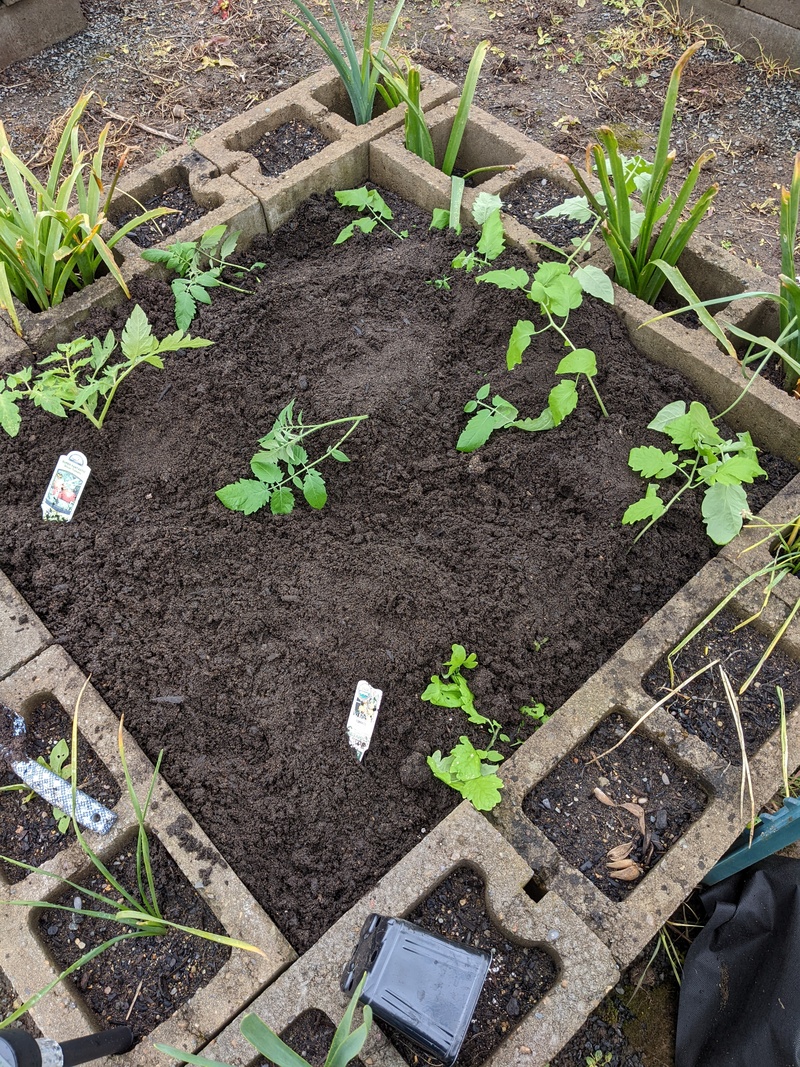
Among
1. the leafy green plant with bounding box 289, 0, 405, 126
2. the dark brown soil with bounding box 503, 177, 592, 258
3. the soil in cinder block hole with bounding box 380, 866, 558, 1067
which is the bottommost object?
the soil in cinder block hole with bounding box 380, 866, 558, 1067

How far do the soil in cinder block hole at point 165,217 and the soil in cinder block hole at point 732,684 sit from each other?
211 centimetres

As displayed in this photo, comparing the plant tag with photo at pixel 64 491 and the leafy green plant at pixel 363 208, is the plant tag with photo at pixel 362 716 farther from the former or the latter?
the leafy green plant at pixel 363 208

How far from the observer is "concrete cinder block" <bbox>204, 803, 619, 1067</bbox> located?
132 centimetres

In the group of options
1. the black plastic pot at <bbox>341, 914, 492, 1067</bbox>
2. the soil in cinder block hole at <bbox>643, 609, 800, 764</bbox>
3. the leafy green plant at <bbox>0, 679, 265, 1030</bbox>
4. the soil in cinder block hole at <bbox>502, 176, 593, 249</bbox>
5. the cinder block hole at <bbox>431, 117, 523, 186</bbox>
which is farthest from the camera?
the cinder block hole at <bbox>431, 117, 523, 186</bbox>

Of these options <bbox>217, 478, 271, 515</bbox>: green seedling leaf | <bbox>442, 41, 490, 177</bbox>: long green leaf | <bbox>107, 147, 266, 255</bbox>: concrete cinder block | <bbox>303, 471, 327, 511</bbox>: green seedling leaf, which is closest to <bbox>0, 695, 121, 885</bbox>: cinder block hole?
<bbox>217, 478, 271, 515</bbox>: green seedling leaf

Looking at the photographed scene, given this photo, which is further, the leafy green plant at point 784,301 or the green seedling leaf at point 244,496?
the green seedling leaf at point 244,496

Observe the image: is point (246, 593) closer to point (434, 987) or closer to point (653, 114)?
point (434, 987)

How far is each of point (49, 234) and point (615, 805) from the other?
219cm

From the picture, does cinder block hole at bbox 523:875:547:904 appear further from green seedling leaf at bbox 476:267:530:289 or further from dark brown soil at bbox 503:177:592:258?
dark brown soil at bbox 503:177:592:258

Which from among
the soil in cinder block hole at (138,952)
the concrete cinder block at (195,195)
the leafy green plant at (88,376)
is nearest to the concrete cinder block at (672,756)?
the soil in cinder block hole at (138,952)

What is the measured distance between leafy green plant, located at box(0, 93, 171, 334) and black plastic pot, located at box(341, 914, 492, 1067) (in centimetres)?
A: 193

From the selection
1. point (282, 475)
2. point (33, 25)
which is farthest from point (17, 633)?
point (33, 25)

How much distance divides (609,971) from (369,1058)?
47 centimetres

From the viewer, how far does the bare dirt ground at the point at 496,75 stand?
3145 mm
